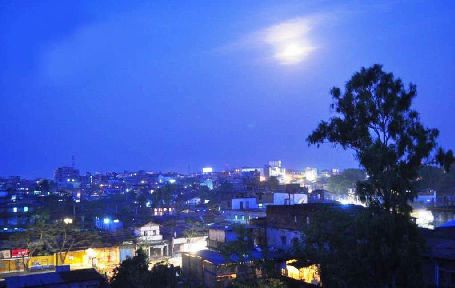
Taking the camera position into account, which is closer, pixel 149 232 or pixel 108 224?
pixel 149 232

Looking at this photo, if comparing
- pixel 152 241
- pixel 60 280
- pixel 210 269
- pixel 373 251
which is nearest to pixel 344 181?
pixel 152 241

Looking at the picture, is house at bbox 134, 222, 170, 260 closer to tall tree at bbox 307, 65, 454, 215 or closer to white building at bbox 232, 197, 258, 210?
white building at bbox 232, 197, 258, 210

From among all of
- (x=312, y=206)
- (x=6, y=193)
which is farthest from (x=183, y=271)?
(x=6, y=193)

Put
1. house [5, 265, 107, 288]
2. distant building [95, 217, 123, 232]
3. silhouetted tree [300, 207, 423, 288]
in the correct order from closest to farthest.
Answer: silhouetted tree [300, 207, 423, 288] < house [5, 265, 107, 288] < distant building [95, 217, 123, 232]

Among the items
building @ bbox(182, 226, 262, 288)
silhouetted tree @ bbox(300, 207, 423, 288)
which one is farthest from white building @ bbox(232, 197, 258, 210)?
silhouetted tree @ bbox(300, 207, 423, 288)

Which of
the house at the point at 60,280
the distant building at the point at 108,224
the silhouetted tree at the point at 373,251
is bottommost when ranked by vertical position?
the distant building at the point at 108,224

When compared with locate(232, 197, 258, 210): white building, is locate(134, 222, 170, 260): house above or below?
below

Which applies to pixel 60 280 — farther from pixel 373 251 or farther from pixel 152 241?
pixel 373 251

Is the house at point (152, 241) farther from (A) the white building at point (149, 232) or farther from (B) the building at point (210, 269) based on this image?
(B) the building at point (210, 269)

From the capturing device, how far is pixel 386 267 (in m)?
9.90

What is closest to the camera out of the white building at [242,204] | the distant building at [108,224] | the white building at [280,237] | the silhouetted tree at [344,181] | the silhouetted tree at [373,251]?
the silhouetted tree at [373,251]

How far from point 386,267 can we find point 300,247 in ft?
7.11

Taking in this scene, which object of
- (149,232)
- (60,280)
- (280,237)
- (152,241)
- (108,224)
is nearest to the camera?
(60,280)

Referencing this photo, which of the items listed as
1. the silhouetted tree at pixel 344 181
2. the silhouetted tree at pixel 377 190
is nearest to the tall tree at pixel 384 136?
the silhouetted tree at pixel 377 190
